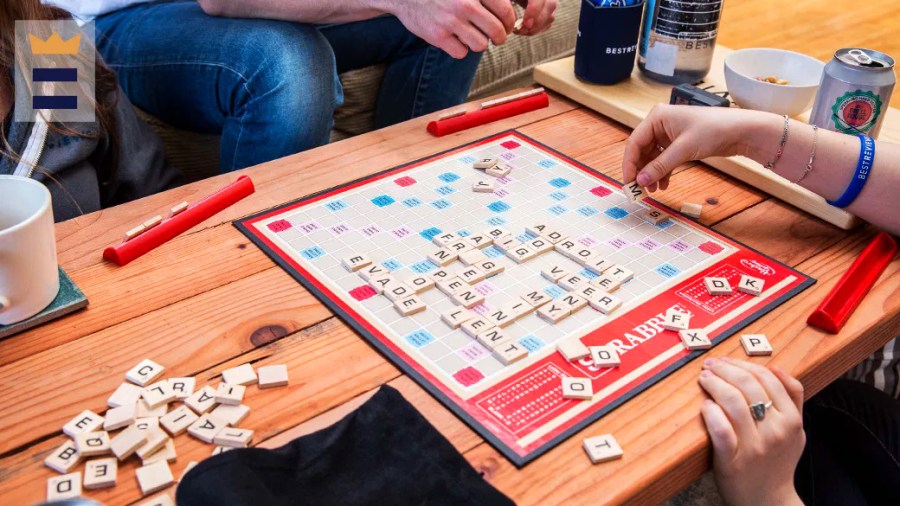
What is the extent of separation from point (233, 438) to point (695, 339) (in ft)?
1.51

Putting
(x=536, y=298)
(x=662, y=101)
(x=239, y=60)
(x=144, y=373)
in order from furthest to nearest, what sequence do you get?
1. (x=239, y=60)
2. (x=662, y=101)
3. (x=536, y=298)
4. (x=144, y=373)

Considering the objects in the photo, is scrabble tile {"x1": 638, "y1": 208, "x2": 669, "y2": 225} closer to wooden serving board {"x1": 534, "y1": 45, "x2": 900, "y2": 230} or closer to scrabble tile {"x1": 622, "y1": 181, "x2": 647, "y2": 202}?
scrabble tile {"x1": 622, "y1": 181, "x2": 647, "y2": 202}

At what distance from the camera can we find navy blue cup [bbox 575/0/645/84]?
128cm

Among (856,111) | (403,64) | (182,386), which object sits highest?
(856,111)

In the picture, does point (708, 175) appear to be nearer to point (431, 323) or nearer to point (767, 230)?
point (767, 230)

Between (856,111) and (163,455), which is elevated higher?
(856,111)

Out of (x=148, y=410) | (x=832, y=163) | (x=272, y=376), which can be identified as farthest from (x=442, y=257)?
(x=832, y=163)

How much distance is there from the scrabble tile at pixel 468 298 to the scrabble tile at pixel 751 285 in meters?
0.30

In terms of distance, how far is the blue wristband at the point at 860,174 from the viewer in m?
1.00

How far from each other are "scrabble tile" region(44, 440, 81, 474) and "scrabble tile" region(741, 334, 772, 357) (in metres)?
0.64

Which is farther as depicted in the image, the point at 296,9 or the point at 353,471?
the point at 296,9

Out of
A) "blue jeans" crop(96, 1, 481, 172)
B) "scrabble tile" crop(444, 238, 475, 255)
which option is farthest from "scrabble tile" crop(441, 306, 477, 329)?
"blue jeans" crop(96, 1, 481, 172)

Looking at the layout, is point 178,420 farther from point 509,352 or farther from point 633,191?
point 633,191

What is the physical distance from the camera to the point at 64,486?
0.65m
